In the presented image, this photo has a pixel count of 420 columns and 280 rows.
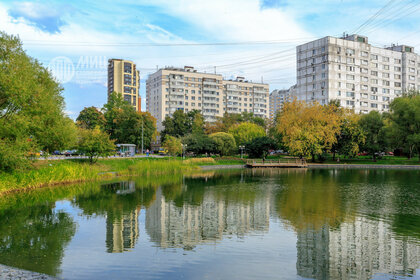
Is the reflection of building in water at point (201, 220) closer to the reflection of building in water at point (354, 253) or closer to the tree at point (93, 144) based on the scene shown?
the reflection of building in water at point (354, 253)

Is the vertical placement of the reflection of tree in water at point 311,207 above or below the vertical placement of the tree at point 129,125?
below

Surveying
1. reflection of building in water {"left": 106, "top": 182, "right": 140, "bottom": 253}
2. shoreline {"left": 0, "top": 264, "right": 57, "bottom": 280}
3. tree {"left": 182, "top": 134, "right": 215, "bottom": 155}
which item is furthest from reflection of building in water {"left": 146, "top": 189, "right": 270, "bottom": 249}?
tree {"left": 182, "top": 134, "right": 215, "bottom": 155}

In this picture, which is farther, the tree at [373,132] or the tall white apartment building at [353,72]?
the tall white apartment building at [353,72]

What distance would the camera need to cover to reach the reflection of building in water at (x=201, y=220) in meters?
14.7

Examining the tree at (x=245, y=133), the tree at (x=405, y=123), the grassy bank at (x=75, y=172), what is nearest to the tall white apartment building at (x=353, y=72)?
the tree at (x=245, y=133)

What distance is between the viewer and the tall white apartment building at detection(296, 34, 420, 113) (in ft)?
327

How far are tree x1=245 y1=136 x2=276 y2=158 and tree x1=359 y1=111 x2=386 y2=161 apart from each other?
20.5 meters

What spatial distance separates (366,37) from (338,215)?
10439 cm

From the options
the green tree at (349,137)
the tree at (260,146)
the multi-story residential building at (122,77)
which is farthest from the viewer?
the multi-story residential building at (122,77)

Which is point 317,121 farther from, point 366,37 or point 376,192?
point 366,37

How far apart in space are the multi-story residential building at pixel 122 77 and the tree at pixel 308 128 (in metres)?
103

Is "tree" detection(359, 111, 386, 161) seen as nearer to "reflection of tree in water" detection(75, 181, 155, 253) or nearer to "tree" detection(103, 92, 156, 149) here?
"tree" detection(103, 92, 156, 149)

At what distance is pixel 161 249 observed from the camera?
13.0m

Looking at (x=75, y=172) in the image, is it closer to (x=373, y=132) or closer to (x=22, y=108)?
(x=22, y=108)
